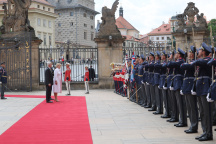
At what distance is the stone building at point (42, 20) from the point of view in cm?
7031

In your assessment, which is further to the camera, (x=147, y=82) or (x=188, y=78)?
(x=147, y=82)

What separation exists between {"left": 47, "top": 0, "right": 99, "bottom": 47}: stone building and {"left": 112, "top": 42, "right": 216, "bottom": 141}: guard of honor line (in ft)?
231

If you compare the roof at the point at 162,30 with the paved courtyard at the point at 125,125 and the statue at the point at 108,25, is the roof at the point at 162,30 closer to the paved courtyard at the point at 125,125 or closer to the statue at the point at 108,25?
the statue at the point at 108,25


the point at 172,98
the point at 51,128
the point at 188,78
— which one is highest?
the point at 188,78

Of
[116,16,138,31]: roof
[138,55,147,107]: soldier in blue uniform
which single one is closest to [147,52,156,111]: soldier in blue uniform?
[138,55,147,107]: soldier in blue uniform

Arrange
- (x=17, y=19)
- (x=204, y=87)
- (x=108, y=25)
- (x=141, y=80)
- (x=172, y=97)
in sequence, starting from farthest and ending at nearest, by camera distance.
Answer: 1. (x=108, y=25)
2. (x=17, y=19)
3. (x=141, y=80)
4. (x=172, y=97)
5. (x=204, y=87)

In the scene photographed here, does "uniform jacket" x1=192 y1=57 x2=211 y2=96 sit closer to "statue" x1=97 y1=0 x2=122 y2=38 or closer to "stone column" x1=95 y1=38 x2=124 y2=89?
"stone column" x1=95 y1=38 x2=124 y2=89

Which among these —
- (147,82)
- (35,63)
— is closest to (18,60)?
(35,63)

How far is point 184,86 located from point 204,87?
0.77 m

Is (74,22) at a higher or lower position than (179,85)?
higher

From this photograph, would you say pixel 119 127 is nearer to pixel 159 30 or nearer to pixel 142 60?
pixel 142 60

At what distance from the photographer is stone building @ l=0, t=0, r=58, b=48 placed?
7031 centimetres

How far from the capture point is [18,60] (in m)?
19.4

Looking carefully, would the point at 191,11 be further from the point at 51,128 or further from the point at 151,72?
the point at 51,128
